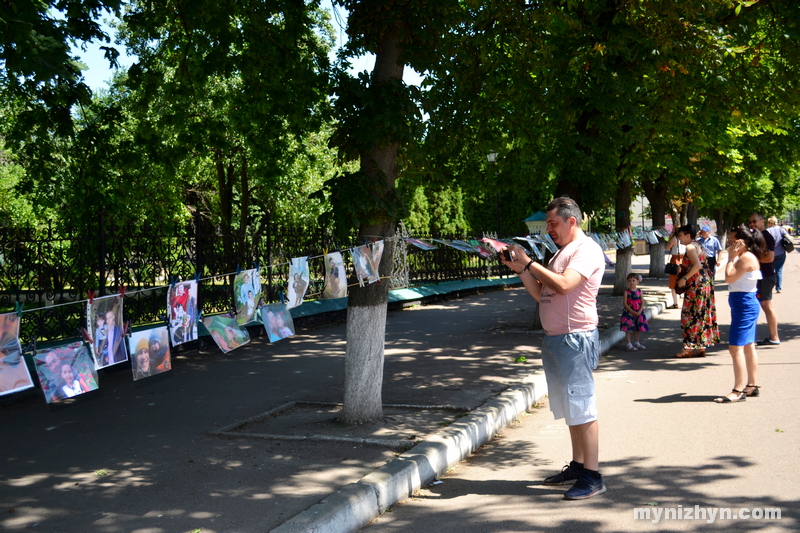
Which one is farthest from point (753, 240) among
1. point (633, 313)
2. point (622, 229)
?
point (622, 229)

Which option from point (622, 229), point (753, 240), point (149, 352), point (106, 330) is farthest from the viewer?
point (622, 229)

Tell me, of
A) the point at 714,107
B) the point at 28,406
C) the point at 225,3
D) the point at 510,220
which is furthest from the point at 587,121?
the point at 510,220

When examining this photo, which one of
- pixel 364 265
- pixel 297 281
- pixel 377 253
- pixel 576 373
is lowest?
pixel 576 373

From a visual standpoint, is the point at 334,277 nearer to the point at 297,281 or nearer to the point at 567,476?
the point at 297,281

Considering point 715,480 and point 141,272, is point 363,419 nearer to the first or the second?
point 715,480

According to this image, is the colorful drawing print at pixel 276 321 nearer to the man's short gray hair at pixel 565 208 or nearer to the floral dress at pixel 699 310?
the man's short gray hair at pixel 565 208

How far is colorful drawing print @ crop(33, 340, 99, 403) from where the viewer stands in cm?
474

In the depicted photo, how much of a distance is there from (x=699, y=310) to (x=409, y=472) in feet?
21.3

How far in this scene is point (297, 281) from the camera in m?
6.79

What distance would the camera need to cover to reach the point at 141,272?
10852 mm

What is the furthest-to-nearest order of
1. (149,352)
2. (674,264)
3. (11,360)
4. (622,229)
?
(622,229)
(674,264)
(149,352)
(11,360)

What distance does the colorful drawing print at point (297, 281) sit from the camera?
22.0 feet

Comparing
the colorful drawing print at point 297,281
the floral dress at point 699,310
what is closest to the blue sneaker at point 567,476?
the colorful drawing print at point 297,281

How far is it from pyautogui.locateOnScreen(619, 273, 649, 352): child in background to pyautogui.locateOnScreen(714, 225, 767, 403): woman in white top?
3.44 m
